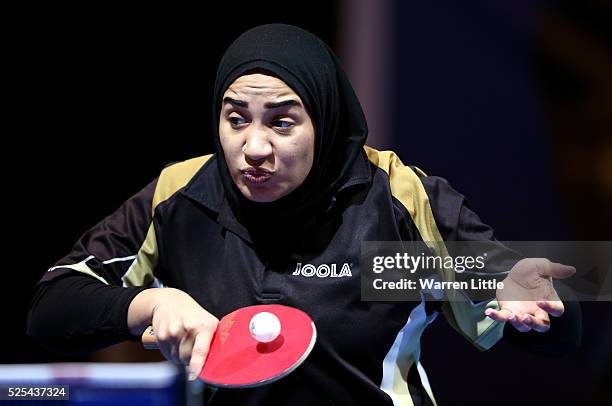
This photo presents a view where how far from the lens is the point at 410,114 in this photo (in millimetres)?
2166

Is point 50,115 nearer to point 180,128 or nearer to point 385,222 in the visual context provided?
point 180,128

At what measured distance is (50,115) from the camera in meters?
2.28

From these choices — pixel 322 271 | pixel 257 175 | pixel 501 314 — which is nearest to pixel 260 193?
pixel 257 175

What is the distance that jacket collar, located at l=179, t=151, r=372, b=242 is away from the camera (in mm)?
1414

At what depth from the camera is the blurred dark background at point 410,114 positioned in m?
2.14

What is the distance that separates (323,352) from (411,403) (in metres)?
0.15

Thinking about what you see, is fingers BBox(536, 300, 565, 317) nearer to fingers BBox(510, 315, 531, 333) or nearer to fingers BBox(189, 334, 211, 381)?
fingers BBox(510, 315, 531, 333)

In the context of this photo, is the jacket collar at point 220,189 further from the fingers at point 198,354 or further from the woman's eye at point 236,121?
the fingers at point 198,354

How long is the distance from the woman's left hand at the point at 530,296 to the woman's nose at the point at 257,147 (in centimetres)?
35

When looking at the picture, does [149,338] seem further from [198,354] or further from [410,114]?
[410,114]

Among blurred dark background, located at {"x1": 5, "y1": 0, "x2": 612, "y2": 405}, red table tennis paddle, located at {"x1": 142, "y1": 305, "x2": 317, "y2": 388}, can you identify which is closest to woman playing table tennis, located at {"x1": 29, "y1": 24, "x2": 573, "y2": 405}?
red table tennis paddle, located at {"x1": 142, "y1": 305, "x2": 317, "y2": 388}

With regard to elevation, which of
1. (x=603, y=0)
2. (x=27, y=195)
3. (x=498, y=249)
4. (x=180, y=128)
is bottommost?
(x=27, y=195)

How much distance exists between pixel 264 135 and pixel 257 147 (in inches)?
0.9

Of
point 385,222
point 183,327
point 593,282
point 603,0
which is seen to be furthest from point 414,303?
point 603,0
